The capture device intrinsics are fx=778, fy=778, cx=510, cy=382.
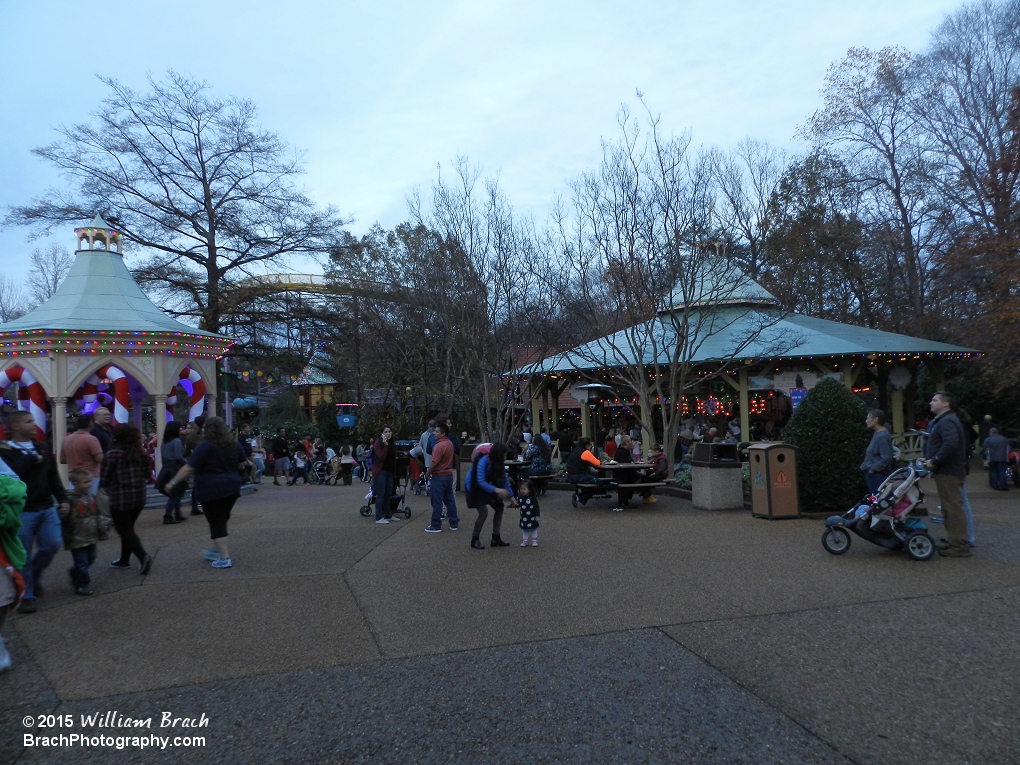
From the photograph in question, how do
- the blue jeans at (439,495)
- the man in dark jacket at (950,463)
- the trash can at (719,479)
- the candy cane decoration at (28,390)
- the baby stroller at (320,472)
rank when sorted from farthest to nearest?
the baby stroller at (320,472)
the candy cane decoration at (28,390)
the trash can at (719,479)
the blue jeans at (439,495)
the man in dark jacket at (950,463)

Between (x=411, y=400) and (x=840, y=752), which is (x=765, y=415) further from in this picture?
(x=840, y=752)

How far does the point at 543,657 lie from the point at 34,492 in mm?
4488

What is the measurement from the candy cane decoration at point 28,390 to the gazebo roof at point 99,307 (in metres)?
0.91

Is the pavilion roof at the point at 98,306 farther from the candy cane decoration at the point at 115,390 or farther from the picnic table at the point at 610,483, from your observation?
the picnic table at the point at 610,483

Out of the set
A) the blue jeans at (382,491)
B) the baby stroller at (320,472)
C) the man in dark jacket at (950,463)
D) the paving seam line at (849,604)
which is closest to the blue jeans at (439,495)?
the blue jeans at (382,491)

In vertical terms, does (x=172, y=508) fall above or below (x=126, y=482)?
below

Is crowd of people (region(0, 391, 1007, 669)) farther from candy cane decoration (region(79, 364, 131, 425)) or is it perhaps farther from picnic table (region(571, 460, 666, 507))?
candy cane decoration (region(79, 364, 131, 425))

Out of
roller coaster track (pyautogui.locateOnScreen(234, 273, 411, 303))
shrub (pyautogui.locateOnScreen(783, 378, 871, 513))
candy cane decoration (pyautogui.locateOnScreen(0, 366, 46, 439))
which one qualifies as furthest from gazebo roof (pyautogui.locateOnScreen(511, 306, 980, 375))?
candy cane decoration (pyautogui.locateOnScreen(0, 366, 46, 439))

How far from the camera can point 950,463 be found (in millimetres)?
7809

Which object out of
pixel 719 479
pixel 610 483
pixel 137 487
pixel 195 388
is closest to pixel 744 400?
pixel 719 479

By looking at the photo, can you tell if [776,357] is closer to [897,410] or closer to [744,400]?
[744,400]

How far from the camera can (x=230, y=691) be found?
4.65 m

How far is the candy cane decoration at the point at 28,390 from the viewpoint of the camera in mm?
15857

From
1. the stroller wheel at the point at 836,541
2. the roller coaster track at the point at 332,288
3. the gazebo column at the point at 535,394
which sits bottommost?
the stroller wheel at the point at 836,541
